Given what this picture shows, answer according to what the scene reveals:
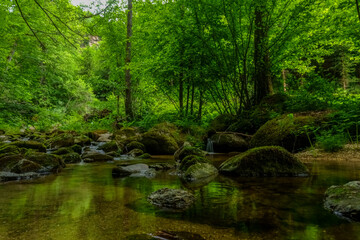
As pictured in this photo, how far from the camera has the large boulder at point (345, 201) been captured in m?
2.12

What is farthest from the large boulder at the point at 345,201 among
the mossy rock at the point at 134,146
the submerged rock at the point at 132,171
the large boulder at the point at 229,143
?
the mossy rock at the point at 134,146

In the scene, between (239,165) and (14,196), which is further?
(239,165)

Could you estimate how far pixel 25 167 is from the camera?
4.89 metres

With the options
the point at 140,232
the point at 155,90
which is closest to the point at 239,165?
the point at 140,232

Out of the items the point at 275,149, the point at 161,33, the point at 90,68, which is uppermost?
the point at 90,68

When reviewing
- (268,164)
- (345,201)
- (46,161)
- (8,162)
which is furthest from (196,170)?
(8,162)

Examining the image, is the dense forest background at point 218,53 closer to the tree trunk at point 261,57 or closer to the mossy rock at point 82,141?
the tree trunk at point 261,57

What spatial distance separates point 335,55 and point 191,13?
18671 mm

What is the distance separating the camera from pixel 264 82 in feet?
30.2

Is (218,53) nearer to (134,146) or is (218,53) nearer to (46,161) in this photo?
(134,146)

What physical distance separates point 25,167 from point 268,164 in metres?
4.88

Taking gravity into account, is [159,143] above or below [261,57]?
below

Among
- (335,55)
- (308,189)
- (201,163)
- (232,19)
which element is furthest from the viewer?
(335,55)

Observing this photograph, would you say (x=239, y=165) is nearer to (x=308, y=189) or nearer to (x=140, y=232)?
(x=308, y=189)
